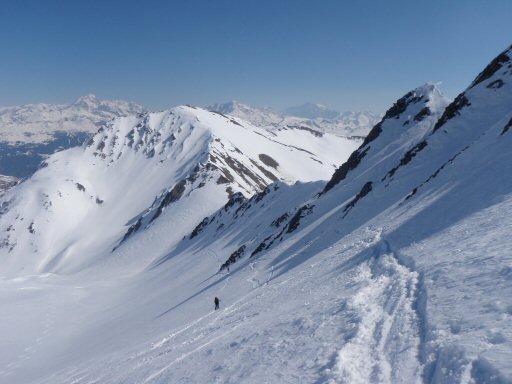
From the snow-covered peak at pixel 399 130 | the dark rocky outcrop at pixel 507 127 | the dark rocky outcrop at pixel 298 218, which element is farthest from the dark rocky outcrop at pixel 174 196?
the dark rocky outcrop at pixel 507 127

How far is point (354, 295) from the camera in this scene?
58.6ft

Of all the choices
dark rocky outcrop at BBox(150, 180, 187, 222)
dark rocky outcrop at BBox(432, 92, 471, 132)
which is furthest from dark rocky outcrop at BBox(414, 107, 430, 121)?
dark rocky outcrop at BBox(150, 180, 187, 222)

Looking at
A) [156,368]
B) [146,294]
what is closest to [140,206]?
[146,294]

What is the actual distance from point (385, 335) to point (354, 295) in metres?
4.53

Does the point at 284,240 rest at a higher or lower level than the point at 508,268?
higher

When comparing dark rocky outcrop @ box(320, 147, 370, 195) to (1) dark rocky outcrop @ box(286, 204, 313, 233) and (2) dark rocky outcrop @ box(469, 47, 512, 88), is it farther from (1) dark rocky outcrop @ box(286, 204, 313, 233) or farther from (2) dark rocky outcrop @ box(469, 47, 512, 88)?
(2) dark rocky outcrop @ box(469, 47, 512, 88)

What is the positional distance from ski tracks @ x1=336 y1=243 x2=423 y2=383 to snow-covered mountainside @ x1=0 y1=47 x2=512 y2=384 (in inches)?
2.4

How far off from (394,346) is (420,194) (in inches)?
898

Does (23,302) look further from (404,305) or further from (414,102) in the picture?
(414,102)

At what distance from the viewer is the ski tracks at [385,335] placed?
37.0 feet

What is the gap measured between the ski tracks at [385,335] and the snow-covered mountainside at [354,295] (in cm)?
6

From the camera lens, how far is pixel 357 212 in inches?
1613

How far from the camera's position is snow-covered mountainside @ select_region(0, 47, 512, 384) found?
12195 millimetres

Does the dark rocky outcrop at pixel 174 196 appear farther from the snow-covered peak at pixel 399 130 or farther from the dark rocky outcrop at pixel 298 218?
the dark rocky outcrop at pixel 298 218
